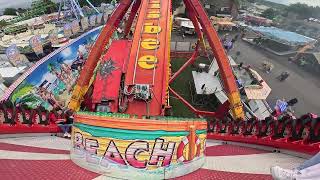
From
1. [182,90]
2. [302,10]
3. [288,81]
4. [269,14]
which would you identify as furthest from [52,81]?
[302,10]

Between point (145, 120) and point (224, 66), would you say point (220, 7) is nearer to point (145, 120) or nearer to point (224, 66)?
point (224, 66)

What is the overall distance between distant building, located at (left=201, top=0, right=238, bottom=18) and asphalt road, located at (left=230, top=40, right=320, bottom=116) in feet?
53.5

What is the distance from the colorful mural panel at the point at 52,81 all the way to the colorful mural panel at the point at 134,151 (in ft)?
40.4

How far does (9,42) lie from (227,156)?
30576 millimetres

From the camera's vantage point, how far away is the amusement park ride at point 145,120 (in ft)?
24.3

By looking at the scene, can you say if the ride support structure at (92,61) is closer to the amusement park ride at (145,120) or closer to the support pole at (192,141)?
the amusement park ride at (145,120)

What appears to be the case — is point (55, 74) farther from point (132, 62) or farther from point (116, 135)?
point (116, 135)

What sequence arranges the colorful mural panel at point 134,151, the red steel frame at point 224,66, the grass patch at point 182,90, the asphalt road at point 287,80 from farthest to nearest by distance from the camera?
the asphalt road at point 287,80 < the grass patch at point 182,90 < the red steel frame at point 224,66 < the colorful mural panel at point 134,151

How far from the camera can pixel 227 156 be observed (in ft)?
33.6

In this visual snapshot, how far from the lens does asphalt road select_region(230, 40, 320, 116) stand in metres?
27.0

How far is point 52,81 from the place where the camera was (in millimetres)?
24453

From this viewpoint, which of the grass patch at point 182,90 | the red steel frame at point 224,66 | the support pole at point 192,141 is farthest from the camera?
the grass patch at point 182,90

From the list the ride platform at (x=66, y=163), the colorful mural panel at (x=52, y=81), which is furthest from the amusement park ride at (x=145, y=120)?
the colorful mural panel at (x=52, y=81)

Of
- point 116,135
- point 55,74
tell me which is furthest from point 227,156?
point 55,74
